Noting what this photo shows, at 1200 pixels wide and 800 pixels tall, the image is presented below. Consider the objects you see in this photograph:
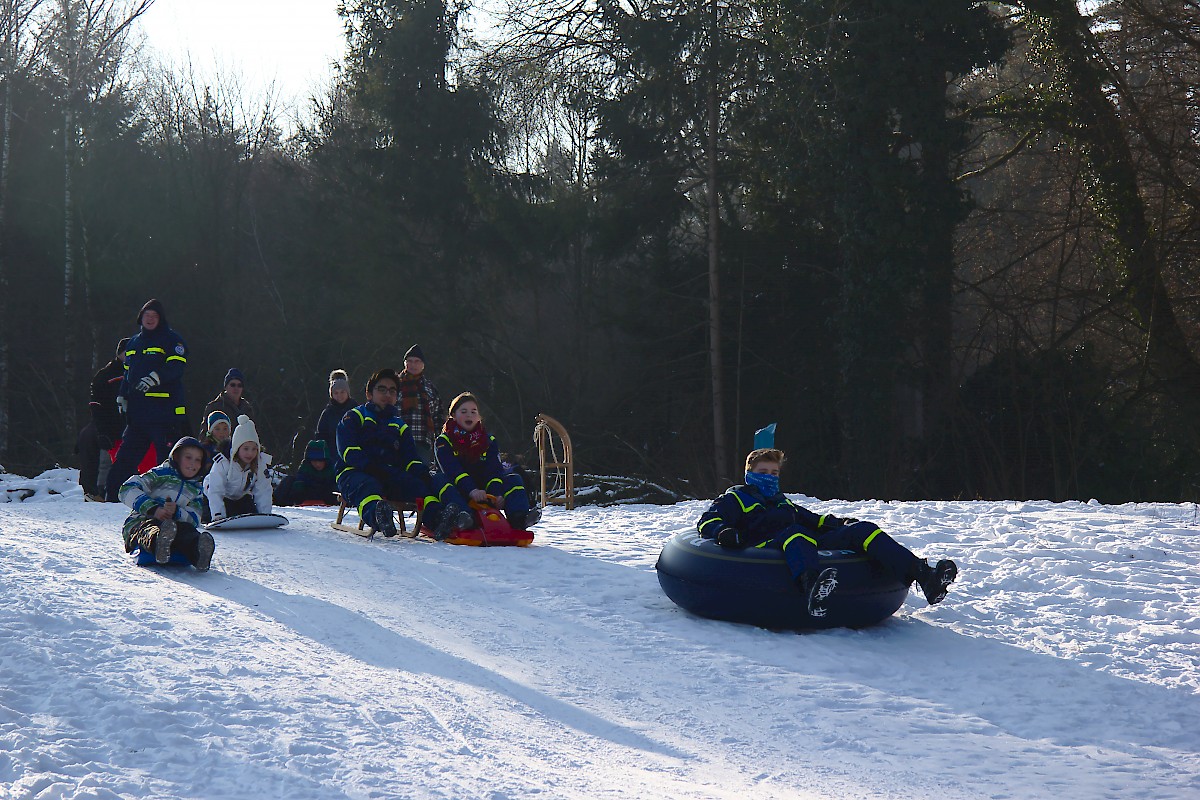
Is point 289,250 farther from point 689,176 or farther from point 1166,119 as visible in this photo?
point 1166,119

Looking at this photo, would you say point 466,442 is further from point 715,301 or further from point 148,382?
point 715,301

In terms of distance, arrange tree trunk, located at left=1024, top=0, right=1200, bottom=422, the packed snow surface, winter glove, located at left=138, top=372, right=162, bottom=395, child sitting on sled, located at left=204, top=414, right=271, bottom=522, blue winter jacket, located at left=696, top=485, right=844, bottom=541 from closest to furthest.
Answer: the packed snow surface
blue winter jacket, located at left=696, top=485, right=844, bottom=541
child sitting on sled, located at left=204, top=414, right=271, bottom=522
winter glove, located at left=138, top=372, right=162, bottom=395
tree trunk, located at left=1024, top=0, right=1200, bottom=422

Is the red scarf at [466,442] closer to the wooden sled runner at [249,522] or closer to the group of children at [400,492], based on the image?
the group of children at [400,492]

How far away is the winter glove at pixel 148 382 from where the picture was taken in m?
10.5

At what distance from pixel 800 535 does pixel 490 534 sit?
10.8 ft

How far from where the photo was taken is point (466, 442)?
8836mm

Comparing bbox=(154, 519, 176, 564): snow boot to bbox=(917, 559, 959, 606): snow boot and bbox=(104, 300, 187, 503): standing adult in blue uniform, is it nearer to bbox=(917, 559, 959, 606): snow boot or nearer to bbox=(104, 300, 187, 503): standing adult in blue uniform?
bbox=(104, 300, 187, 503): standing adult in blue uniform

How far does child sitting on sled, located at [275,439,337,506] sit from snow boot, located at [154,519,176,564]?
4536 mm

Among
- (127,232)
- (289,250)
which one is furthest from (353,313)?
(127,232)

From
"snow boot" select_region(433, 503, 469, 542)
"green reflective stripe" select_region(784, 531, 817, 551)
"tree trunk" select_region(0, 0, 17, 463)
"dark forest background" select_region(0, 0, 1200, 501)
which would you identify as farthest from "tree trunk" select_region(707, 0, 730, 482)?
"tree trunk" select_region(0, 0, 17, 463)

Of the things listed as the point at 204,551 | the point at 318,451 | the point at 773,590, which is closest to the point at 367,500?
the point at 204,551

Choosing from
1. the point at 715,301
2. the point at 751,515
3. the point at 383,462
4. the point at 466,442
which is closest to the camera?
the point at 751,515

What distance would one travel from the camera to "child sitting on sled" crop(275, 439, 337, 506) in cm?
1148

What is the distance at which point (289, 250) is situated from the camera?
25312mm
